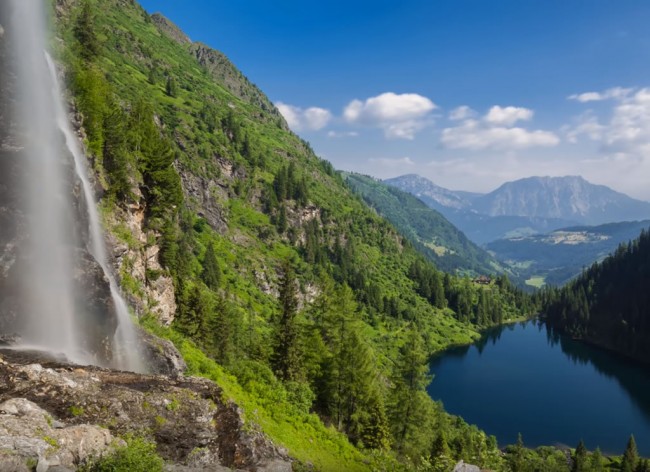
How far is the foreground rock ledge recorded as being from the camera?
13.8 meters

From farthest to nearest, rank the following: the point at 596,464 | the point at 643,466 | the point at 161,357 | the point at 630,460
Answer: the point at 630,460 < the point at 596,464 < the point at 643,466 < the point at 161,357

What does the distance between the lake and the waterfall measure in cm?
10312

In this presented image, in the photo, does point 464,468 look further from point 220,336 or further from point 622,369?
point 622,369

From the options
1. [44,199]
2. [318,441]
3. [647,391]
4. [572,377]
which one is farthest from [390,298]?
[44,199]

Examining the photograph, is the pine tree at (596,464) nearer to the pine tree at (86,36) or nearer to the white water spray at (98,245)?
the white water spray at (98,245)

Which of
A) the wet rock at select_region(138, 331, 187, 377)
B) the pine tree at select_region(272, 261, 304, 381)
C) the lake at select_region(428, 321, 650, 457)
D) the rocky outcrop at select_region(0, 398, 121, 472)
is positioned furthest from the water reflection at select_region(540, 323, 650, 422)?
the rocky outcrop at select_region(0, 398, 121, 472)

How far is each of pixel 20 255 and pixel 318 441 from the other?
24973mm

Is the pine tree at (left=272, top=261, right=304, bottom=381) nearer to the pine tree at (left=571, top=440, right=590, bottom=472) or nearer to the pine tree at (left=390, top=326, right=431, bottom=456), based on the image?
the pine tree at (left=390, top=326, right=431, bottom=456)

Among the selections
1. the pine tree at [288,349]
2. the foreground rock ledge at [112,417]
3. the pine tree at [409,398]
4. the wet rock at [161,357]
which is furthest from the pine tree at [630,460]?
the wet rock at [161,357]

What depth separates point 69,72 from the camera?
137 ft

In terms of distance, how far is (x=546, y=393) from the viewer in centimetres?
13488

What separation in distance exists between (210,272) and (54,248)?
286 ft

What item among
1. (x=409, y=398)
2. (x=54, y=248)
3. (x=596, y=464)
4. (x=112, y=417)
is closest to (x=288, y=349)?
Answer: (x=409, y=398)

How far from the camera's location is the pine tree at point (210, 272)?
111 metres
